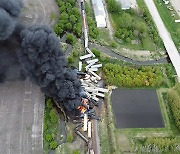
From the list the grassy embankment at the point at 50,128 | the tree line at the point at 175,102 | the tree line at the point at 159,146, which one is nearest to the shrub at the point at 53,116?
the grassy embankment at the point at 50,128

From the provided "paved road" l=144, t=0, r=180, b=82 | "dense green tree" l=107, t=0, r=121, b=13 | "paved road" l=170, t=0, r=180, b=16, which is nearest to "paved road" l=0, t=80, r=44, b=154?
"paved road" l=144, t=0, r=180, b=82

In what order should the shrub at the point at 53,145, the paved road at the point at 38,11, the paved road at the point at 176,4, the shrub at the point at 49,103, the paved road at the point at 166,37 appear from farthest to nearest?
the paved road at the point at 176,4 → the paved road at the point at 38,11 → the paved road at the point at 166,37 → the shrub at the point at 49,103 → the shrub at the point at 53,145

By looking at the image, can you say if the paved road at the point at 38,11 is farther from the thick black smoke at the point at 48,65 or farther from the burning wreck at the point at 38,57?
the thick black smoke at the point at 48,65

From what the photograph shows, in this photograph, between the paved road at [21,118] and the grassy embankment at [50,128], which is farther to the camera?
the grassy embankment at [50,128]

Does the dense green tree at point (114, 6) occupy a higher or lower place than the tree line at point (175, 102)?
higher

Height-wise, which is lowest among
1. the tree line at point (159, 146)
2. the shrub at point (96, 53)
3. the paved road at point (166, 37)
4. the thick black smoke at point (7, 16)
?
the tree line at point (159, 146)

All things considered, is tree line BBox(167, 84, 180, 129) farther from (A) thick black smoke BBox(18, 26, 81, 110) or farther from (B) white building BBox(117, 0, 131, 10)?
(B) white building BBox(117, 0, 131, 10)

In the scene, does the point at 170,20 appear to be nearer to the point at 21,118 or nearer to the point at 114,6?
the point at 114,6

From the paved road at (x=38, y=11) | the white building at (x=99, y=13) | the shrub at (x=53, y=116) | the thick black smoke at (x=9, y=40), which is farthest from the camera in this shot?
the white building at (x=99, y=13)

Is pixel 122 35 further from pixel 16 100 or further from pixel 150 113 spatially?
pixel 16 100
